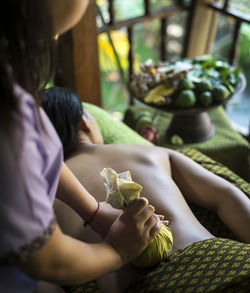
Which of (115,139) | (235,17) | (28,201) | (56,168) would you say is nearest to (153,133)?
(115,139)

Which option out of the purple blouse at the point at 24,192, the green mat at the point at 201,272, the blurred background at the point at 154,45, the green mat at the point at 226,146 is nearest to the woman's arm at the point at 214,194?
the green mat at the point at 201,272

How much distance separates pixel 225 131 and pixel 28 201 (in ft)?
5.71

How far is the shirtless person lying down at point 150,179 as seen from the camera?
3.95 feet

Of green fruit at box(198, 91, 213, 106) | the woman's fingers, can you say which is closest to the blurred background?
green fruit at box(198, 91, 213, 106)

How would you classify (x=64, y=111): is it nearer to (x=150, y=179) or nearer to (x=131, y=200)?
(x=150, y=179)

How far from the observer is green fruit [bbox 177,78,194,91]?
189 centimetres

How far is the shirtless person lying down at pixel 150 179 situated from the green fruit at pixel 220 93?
524 mm

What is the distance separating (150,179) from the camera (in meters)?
1.30

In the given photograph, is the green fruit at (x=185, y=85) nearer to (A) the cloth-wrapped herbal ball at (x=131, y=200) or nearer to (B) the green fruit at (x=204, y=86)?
(B) the green fruit at (x=204, y=86)

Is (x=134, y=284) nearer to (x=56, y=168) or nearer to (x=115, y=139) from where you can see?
(x=56, y=168)

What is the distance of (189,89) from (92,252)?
132 cm

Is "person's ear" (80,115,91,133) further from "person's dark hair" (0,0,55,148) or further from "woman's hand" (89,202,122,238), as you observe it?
"person's dark hair" (0,0,55,148)

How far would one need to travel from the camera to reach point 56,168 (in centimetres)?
72

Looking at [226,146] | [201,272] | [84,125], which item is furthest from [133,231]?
[226,146]
